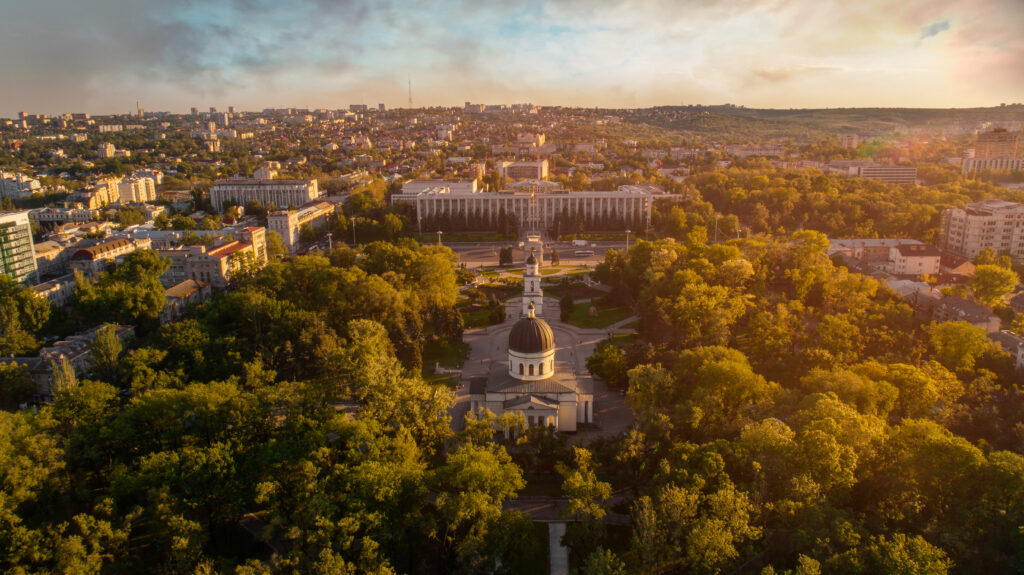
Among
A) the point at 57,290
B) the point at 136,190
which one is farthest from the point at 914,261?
the point at 136,190

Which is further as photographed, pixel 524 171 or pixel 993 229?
pixel 524 171

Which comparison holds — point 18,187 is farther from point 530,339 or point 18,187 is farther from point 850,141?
point 850,141

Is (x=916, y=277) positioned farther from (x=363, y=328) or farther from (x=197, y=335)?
(x=197, y=335)

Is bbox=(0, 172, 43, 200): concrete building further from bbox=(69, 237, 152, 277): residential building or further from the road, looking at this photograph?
the road

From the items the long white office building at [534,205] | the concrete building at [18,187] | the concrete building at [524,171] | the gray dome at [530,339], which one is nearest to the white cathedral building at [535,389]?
the gray dome at [530,339]

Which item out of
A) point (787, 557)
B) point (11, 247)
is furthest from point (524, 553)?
point (11, 247)

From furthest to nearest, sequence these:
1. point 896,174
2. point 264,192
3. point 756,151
A: point 756,151
point 896,174
point 264,192
